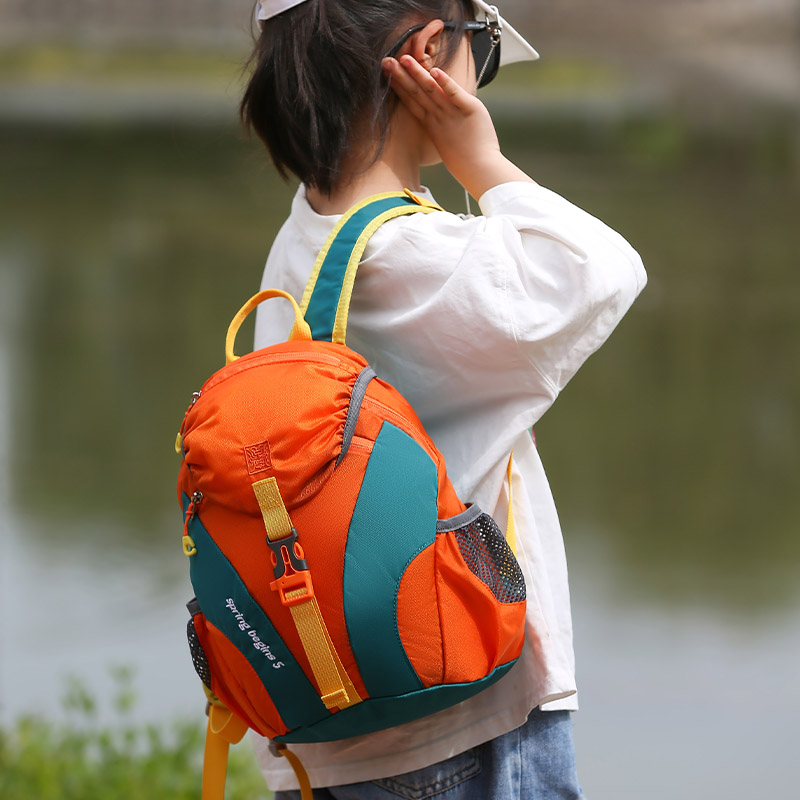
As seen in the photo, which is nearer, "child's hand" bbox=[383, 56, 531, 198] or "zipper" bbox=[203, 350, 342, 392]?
"zipper" bbox=[203, 350, 342, 392]

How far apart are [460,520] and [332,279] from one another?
0.24 m

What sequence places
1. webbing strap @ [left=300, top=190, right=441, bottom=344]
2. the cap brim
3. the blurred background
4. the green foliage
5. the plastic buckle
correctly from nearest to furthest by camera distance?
1. the plastic buckle
2. webbing strap @ [left=300, top=190, right=441, bottom=344]
3. the cap brim
4. the green foliage
5. the blurred background

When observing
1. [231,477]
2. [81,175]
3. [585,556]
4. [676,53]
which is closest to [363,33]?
[231,477]

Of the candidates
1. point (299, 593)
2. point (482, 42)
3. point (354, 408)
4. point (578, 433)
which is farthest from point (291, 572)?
point (578, 433)

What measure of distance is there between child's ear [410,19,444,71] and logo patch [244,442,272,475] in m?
0.41

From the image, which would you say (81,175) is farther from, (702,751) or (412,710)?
(412,710)

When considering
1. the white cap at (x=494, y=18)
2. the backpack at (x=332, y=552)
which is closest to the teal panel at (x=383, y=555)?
the backpack at (x=332, y=552)

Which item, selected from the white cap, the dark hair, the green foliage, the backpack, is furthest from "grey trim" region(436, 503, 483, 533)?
the green foliage

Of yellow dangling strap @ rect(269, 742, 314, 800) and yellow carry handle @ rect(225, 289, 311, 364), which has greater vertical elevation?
yellow carry handle @ rect(225, 289, 311, 364)

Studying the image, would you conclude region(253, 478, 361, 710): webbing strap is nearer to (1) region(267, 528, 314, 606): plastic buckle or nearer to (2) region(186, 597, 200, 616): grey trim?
(1) region(267, 528, 314, 606): plastic buckle

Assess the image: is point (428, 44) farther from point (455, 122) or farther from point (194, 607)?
point (194, 607)

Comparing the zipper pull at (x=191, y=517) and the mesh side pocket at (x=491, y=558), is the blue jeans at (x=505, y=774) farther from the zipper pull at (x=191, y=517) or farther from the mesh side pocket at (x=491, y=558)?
the zipper pull at (x=191, y=517)

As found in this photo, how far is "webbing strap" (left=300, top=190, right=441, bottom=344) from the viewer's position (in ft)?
3.25

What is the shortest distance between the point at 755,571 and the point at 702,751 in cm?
74
